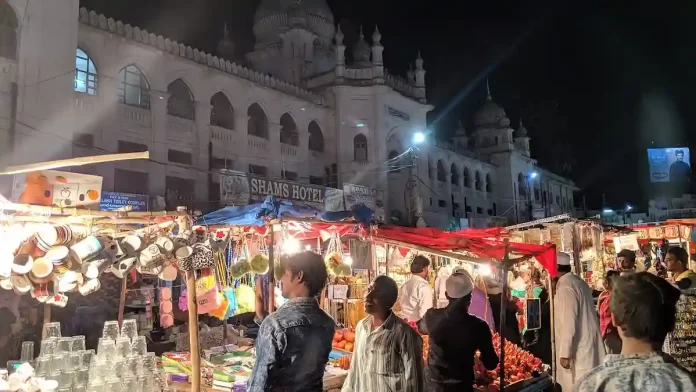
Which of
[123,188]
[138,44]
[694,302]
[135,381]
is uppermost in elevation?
[138,44]

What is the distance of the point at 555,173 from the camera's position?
44.3 metres

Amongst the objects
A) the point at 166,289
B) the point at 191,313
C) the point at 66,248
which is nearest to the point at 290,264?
the point at 191,313

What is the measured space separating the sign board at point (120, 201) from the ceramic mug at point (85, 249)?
8.71 meters

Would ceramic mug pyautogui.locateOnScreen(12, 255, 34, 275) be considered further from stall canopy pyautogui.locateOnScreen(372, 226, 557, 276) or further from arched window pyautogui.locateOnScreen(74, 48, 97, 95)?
arched window pyautogui.locateOnScreen(74, 48, 97, 95)

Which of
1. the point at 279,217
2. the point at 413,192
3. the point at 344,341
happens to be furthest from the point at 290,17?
the point at 344,341

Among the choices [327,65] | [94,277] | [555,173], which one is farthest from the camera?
[555,173]

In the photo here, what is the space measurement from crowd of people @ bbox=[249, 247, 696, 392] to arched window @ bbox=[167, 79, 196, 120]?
13.9 m

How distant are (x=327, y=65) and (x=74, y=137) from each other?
1421 centimetres

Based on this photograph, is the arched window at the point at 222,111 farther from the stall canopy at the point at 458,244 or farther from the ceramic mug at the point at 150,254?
the ceramic mug at the point at 150,254

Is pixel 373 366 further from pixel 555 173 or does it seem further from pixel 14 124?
pixel 555 173

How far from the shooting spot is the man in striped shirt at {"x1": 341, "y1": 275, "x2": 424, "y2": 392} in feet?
10.6

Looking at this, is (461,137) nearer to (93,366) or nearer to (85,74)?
(85,74)

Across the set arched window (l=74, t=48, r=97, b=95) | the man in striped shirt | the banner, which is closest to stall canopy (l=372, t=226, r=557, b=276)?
the man in striped shirt

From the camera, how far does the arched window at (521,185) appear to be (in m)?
Result: 35.5
